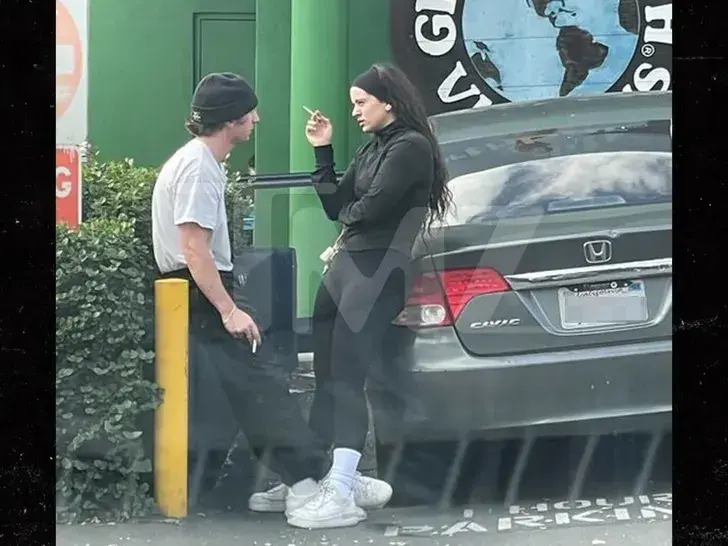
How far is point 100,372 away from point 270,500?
82 cm

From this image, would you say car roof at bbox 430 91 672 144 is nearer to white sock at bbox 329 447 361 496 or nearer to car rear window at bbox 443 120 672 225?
car rear window at bbox 443 120 672 225

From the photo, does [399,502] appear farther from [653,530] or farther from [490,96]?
[490,96]

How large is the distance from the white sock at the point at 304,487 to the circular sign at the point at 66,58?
1623 mm

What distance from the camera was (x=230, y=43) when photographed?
5.04 metres

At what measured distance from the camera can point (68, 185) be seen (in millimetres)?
5125

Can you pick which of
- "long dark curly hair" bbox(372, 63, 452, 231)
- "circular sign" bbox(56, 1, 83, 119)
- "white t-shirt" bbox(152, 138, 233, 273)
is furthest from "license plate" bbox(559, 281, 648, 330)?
"circular sign" bbox(56, 1, 83, 119)

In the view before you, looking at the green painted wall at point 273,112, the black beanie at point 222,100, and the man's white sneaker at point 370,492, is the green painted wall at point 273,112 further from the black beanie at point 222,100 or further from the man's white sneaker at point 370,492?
the man's white sneaker at point 370,492

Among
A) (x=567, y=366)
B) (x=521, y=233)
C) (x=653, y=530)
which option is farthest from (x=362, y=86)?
(x=653, y=530)

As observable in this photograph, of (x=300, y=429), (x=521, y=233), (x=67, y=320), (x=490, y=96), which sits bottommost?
(x=300, y=429)

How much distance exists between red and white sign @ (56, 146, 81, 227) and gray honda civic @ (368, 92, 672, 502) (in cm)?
123

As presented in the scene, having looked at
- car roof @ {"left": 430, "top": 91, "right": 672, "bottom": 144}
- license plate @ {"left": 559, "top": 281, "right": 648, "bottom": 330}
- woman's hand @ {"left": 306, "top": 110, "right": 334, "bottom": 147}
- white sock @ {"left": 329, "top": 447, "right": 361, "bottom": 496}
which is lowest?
white sock @ {"left": 329, "top": 447, "right": 361, "bottom": 496}

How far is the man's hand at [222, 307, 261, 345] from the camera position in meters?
5.22

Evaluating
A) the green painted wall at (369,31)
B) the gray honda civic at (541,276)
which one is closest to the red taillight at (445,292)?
the gray honda civic at (541,276)
